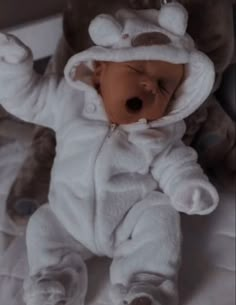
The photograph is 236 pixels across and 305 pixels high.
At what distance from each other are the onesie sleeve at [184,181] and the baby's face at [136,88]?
0.07 meters

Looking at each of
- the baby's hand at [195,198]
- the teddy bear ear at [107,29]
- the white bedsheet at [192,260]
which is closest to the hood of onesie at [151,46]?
the teddy bear ear at [107,29]

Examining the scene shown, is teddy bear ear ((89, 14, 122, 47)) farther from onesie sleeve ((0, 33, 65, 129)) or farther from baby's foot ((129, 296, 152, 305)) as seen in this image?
baby's foot ((129, 296, 152, 305))

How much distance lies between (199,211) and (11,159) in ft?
1.20

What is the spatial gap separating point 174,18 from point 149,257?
323 millimetres

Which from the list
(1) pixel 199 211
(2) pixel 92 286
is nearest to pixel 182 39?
(1) pixel 199 211

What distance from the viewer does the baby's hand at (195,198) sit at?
35.7 inches

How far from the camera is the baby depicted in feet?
2.90

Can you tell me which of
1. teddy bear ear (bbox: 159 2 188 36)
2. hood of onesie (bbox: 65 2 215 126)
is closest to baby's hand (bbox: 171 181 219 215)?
hood of onesie (bbox: 65 2 215 126)

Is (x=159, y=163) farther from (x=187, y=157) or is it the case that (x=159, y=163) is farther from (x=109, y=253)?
(x=109, y=253)

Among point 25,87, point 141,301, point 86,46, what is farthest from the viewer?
point 86,46

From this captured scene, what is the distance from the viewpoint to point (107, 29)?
888 mm

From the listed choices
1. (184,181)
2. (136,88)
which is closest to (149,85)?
(136,88)

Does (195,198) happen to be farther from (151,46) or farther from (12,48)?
(12,48)

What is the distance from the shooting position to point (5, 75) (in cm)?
93
